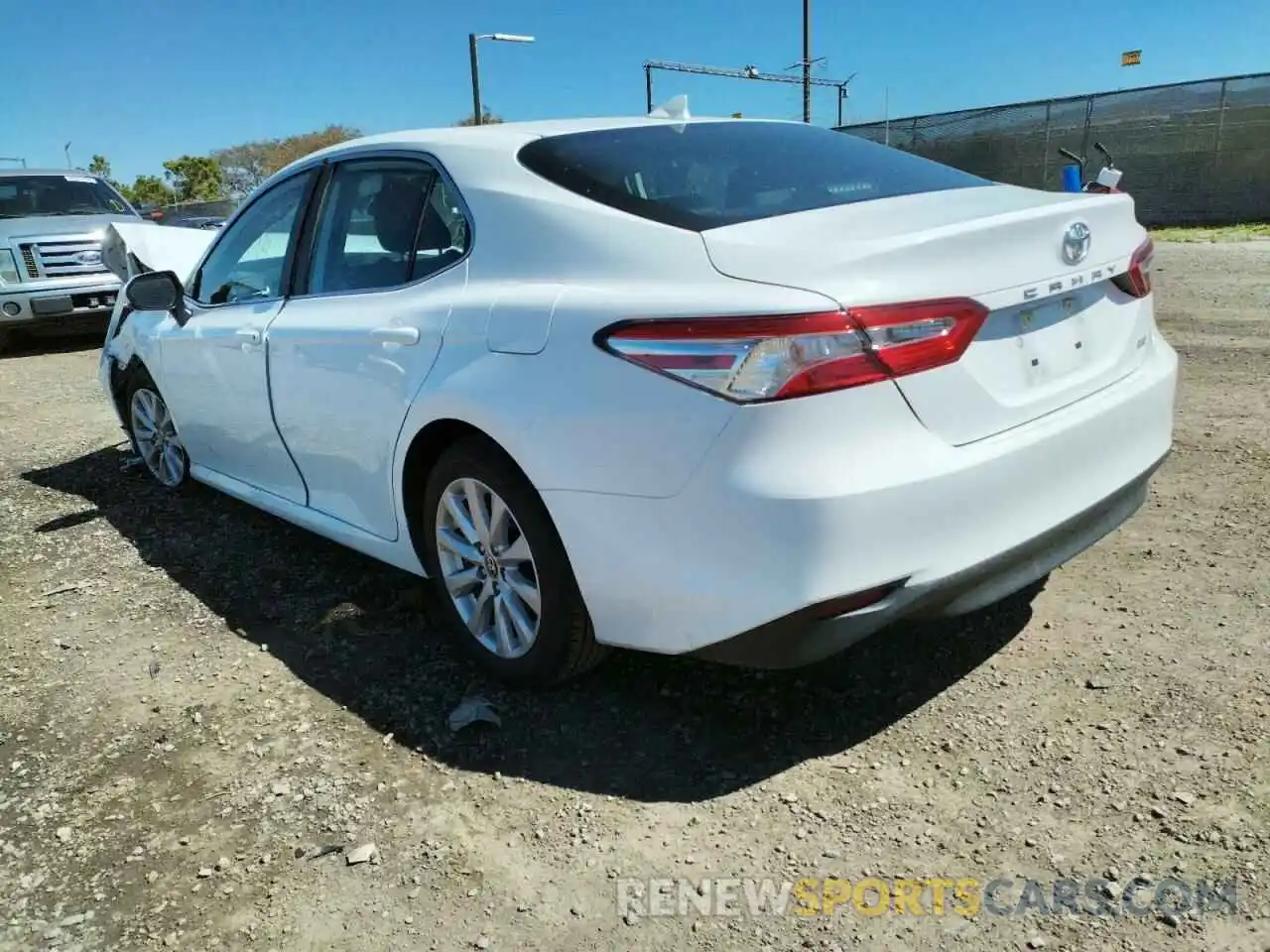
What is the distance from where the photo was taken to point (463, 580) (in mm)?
3039

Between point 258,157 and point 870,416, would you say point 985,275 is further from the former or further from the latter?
point 258,157

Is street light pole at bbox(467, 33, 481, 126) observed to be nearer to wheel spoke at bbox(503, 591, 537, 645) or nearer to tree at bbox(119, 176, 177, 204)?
wheel spoke at bbox(503, 591, 537, 645)

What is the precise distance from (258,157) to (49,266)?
59.4m

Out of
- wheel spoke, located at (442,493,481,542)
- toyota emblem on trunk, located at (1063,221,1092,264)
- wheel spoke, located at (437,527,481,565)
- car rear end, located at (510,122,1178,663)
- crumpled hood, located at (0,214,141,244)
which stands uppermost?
crumpled hood, located at (0,214,141,244)

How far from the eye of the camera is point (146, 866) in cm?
239

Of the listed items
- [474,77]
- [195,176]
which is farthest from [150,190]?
[474,77]

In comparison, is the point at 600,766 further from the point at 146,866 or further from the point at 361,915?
the point at 146,866

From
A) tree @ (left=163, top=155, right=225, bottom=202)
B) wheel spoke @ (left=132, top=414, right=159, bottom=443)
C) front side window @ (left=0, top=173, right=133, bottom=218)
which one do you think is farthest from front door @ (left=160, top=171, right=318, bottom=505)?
tree @ (left=163, top=155, right=225, bottom=202)

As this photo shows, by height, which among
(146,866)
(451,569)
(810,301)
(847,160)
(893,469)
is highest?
(847,160)

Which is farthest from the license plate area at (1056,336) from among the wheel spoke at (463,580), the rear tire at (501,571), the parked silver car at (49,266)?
the parked silver car at (49,266)

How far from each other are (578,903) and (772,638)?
71cm

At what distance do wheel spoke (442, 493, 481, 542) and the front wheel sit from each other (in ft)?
8.26

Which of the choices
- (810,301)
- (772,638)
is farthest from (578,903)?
(810,301)

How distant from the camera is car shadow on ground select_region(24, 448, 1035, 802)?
2633 millimetres
